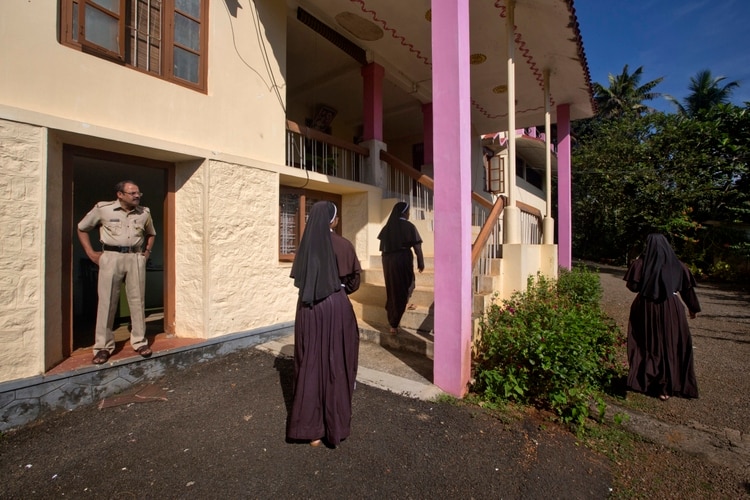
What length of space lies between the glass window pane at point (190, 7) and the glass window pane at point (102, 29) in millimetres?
817

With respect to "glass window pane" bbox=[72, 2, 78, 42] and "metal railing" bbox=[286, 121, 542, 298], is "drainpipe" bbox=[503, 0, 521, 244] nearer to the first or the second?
"metal railing" bbox=[286, 121, 542, 298]

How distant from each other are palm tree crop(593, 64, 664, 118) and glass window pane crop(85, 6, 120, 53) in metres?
28.1

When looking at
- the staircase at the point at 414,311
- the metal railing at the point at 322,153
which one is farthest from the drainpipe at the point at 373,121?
the staircase at the point at 414,311

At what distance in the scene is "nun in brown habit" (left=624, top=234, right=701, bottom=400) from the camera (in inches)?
149

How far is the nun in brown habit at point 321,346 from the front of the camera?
276cm

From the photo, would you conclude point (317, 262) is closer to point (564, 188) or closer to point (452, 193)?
point (452, 193)

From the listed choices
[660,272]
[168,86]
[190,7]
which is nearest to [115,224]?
[168,86]

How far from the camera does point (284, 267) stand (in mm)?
5371

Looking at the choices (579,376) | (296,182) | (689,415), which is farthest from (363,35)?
(689,415)

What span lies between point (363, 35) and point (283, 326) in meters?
5.26

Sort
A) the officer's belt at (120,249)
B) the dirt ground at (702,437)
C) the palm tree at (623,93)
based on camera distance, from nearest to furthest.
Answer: the dirt ground at (702,437), the officer's belt at (120,249), the palm tree at (623,93)

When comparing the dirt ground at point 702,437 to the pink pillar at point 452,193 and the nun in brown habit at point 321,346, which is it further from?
the nun in brown habit at point 321,346

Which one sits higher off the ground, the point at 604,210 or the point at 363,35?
the point at 363,35

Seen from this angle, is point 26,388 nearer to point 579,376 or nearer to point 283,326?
point 283,326
